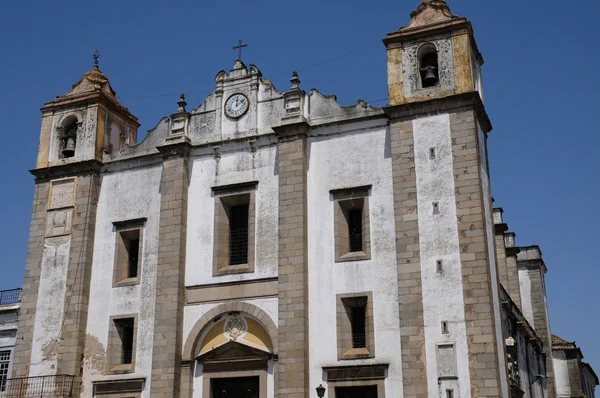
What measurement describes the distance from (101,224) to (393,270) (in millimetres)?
11034

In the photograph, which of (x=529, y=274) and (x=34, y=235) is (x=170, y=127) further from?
(x=529, y=274)

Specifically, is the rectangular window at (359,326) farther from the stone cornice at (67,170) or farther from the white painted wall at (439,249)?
the stone cornice at (67,170)

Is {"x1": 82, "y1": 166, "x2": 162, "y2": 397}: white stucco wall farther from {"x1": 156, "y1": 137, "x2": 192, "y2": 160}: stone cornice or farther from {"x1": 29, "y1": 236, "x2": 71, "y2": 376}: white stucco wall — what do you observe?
{"x1": 29, "y1": 236, "x2": 71, "y2": 376}: white stucco wall

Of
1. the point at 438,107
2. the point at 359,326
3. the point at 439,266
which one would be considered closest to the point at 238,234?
the point at 359,326

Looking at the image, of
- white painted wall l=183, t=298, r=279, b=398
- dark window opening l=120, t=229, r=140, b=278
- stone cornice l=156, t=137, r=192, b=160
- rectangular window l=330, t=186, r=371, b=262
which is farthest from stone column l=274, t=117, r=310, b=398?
dark window opening l=120, t=229, r=140, b=278

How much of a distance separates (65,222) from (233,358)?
27.8 ft

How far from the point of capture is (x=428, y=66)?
25.4 m

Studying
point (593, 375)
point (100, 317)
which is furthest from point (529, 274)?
point (100, 317)

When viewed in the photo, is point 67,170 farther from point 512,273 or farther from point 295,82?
point 512,273

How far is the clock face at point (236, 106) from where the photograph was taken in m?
27.7

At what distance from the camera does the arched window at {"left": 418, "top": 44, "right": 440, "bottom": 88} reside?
82.5ft

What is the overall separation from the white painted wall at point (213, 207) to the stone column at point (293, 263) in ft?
1.77

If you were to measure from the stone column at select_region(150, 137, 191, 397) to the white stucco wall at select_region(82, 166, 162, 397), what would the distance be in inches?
20.1

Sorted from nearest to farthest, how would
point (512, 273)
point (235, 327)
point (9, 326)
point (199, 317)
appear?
point (235, 327)
point (199, 317)
point (9, 326)
point (512, 273)
